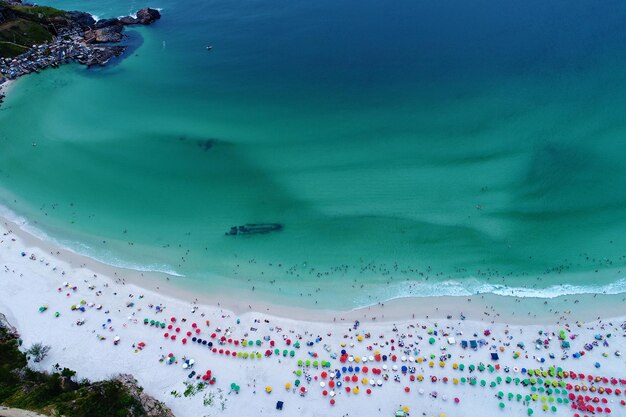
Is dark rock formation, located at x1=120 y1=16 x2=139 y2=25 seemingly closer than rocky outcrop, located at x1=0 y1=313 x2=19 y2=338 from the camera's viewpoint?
No

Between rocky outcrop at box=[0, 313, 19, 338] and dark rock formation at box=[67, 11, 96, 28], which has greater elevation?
dark rock formation at box=[67, 11, 96, 28]

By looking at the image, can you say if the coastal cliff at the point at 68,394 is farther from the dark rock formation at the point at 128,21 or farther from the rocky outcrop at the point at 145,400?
the dark rock formation at the point at 128,21

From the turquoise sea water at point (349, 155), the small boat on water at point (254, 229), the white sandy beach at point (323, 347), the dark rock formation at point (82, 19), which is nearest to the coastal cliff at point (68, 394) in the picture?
the white sandy beach at point (323, 347)

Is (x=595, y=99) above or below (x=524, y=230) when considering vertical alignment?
above

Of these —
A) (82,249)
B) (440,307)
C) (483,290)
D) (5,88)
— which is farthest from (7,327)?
(5,88)

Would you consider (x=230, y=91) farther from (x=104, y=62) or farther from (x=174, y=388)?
(x=174, y=388)

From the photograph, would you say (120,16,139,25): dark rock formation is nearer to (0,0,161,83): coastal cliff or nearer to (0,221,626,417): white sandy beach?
(0,0,161,83): coastal cliff

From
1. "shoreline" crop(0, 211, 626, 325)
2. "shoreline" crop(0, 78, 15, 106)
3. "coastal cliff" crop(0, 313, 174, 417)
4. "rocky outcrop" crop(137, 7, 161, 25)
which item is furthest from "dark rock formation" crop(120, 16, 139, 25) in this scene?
"coastal cliff" crop(0, 313, 174, 417)

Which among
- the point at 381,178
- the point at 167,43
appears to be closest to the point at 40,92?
the point at 167,43
